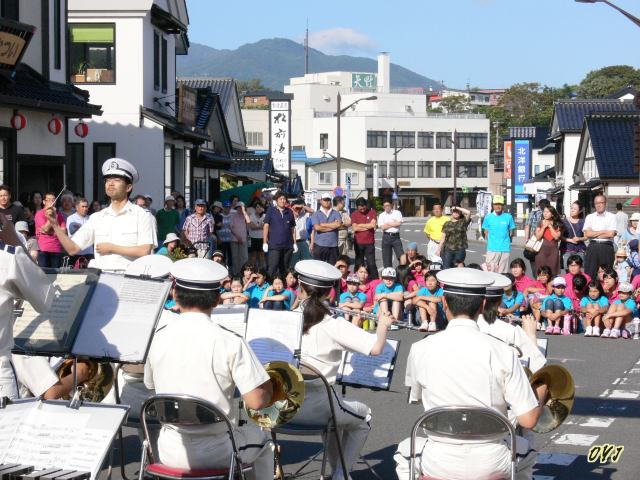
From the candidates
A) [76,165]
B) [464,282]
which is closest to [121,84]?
[76,165]

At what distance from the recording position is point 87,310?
5633 millimetres

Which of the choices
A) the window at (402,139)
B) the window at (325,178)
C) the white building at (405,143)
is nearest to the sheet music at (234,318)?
the window at (325,178)

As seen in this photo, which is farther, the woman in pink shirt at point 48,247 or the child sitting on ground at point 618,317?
the child sitting on ground at point 618,317

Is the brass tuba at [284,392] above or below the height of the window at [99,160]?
below

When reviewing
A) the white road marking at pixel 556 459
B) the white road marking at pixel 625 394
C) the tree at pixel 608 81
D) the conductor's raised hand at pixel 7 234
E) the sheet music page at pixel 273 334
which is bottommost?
the white road marking at pixel 625 394

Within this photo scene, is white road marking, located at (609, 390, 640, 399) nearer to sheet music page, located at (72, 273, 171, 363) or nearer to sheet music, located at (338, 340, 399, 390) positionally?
sheet music, located at (338, 340, 399, 390)

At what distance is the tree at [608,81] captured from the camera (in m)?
101

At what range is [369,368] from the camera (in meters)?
7.38

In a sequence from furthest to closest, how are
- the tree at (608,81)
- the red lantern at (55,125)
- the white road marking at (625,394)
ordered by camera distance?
the tree at (608,81)
the red lantern at (55,125)
the white road marking at (625,394)

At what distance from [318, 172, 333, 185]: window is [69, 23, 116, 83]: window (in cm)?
6848

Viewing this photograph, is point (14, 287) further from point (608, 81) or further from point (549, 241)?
point (608, 81)

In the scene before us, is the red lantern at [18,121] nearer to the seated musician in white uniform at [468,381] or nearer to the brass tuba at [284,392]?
the brass tuba at [284,392]

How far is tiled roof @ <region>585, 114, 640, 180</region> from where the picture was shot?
4781 centimetres

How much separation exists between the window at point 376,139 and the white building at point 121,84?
7325 cm
